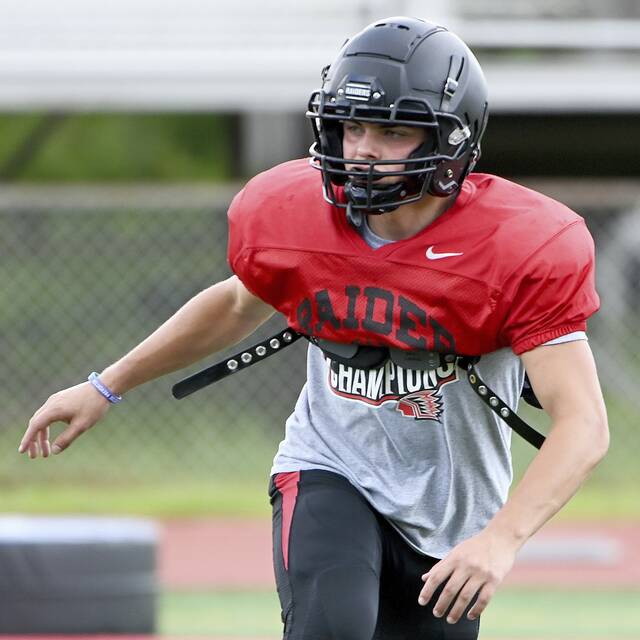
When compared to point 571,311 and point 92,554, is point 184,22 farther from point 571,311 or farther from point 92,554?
point 571,311

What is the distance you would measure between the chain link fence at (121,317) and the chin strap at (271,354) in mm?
4579

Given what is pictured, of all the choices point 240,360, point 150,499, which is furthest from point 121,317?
point 240,360

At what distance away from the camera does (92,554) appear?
17.3 feet

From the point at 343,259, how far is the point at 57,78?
5879 millimetres

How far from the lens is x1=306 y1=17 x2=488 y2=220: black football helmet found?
3141 mm

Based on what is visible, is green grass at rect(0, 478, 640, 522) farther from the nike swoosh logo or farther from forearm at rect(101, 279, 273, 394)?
the nike swoosh logo

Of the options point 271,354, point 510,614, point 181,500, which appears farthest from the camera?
point 181,500

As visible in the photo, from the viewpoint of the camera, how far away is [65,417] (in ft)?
11.9

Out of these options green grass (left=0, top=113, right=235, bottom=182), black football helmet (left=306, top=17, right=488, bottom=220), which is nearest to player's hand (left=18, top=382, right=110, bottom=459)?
black football helmet (left=306, top=17, right=488, bottom=220)

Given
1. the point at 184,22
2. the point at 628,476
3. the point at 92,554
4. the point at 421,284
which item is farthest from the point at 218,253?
the point at 421,284

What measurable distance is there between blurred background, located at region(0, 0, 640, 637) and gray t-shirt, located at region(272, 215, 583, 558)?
415 centimetres

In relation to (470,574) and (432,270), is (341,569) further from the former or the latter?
(432,270)

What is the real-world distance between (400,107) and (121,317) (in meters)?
5.34

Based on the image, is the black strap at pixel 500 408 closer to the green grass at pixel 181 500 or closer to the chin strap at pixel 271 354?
the chin strap at pixel 271 354
